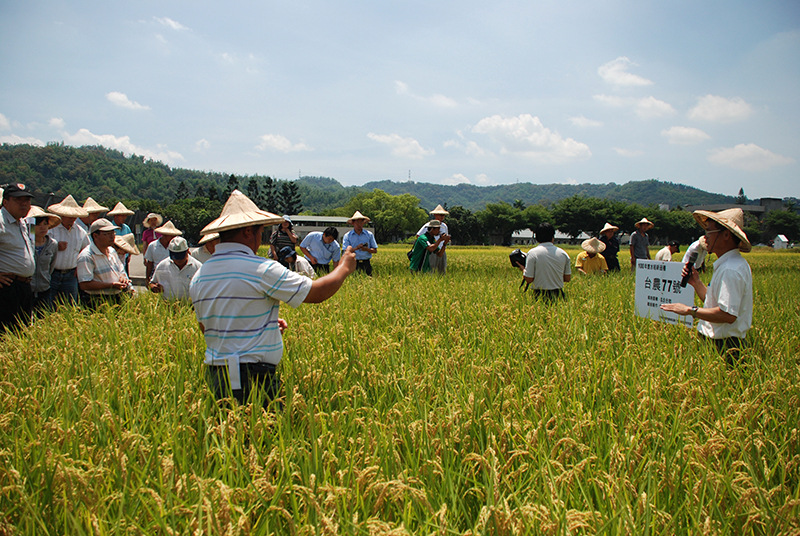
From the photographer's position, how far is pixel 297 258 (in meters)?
8.30

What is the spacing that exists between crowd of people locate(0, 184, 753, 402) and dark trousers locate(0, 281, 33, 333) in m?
0.01

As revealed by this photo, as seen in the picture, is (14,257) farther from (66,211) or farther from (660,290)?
(660,290)

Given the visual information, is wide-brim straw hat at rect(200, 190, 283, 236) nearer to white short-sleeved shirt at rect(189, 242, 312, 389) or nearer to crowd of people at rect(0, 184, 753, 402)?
crowd of people at rect(0, 184, 753, 402)

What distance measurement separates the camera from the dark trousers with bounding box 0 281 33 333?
4695 mm

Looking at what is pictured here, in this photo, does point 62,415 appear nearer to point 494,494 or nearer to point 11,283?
point 494,494

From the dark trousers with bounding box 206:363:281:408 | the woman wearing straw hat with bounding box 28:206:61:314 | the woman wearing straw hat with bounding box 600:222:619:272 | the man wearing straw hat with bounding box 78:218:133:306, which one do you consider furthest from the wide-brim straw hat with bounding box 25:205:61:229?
the woman wearing straw hat with bounding box 600:222:619:272

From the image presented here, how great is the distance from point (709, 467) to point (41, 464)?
8.66 feet

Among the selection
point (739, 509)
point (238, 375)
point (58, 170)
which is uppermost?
point (58, 170)

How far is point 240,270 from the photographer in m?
2.31

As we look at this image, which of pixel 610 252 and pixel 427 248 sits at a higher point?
pixel 427 248

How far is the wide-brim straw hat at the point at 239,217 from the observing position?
236cm

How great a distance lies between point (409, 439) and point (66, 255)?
6.22 m

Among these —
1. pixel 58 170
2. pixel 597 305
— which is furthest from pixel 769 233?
pixel 58 170

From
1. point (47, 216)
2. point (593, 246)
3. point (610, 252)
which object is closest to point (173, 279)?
point (47, 216)
